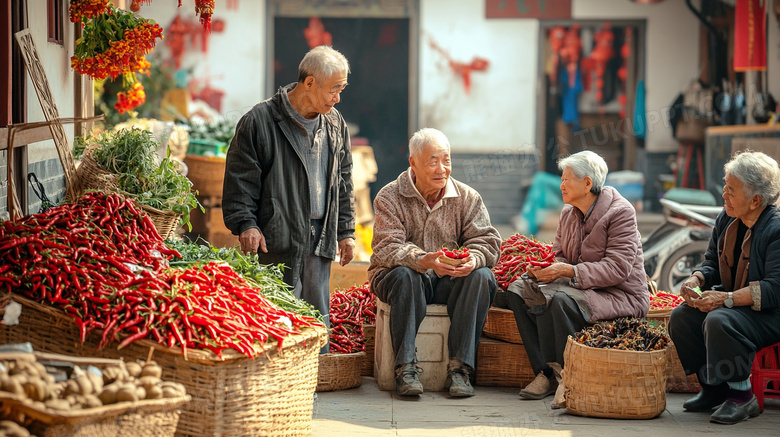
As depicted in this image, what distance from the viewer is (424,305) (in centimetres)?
495

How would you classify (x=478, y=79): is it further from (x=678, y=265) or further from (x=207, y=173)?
(x=207, y=173)

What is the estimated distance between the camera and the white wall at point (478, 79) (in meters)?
10.1

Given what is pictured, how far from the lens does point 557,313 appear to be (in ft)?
15.8

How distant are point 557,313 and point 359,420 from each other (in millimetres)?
1266

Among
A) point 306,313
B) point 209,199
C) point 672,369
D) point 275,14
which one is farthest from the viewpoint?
point 275,14

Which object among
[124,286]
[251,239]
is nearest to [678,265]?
[251,239]

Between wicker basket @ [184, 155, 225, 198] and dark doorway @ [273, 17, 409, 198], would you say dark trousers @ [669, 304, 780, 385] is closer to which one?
wicker basket @ [184, 155, 225, 198]

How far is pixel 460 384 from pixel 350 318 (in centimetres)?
89

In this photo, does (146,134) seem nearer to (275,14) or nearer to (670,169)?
(275,14)

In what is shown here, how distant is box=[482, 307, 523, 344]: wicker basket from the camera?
17.0 ft

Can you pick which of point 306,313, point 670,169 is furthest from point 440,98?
point 306,313

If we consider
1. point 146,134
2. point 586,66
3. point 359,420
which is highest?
point 586,66

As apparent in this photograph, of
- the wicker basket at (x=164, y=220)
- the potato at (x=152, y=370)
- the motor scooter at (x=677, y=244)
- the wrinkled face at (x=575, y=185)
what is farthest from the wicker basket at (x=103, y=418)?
the motor scooter at (x=677, y=244)

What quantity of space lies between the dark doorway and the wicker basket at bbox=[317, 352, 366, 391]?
18.0 feet
